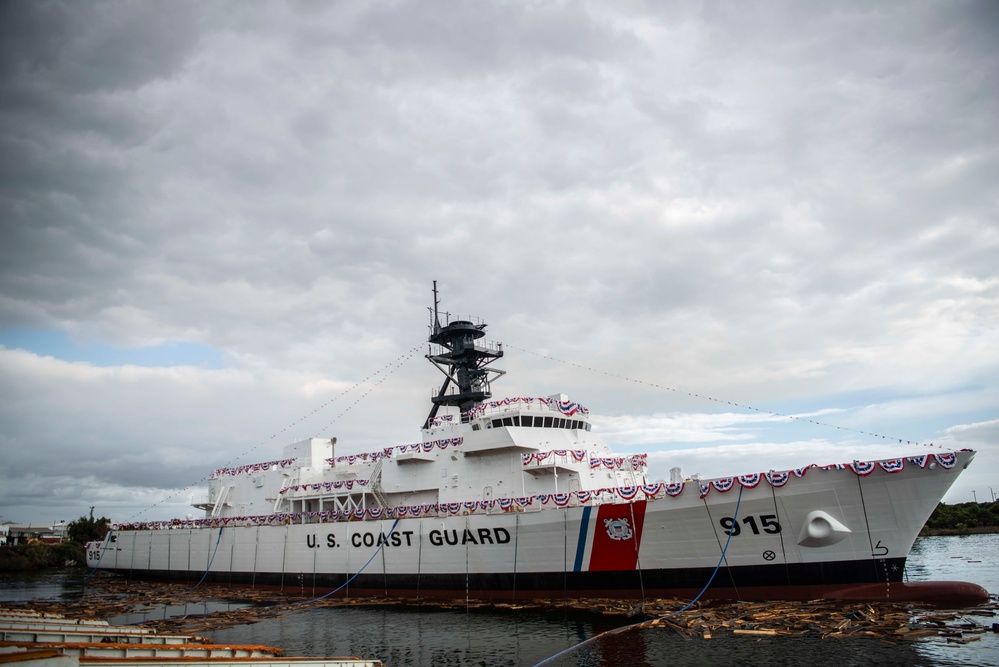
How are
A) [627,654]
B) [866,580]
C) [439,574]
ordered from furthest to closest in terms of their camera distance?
1. [439,574]
2. [866,580]
3. [627,654]

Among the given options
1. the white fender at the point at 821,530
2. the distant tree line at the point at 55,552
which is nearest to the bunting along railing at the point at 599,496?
the white fender at the point at 821,530

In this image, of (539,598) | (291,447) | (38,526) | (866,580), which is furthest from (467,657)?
(38,526)

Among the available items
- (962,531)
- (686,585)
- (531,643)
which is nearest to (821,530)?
(686,585)

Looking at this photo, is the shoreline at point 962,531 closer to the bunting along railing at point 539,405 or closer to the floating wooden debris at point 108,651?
the bunting along railing at point 539,405

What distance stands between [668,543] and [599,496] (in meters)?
3.17

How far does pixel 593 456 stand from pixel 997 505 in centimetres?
7507

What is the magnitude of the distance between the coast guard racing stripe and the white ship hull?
0.11 ft

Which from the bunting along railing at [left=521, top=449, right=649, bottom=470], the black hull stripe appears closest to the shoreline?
the bunting along railing at [left=521, top=449, right=649, bottom=470]

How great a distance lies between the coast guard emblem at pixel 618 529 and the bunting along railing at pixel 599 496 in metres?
0.84

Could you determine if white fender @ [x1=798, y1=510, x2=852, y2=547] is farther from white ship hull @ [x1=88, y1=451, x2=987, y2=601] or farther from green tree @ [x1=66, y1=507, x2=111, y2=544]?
green tree @ [x1=66, y1=507, x2=111, y2=544]

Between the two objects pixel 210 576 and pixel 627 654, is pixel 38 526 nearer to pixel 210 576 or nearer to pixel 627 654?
pixel 210 576

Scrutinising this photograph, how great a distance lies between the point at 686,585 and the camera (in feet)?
59.4

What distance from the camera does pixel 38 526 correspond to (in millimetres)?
100375

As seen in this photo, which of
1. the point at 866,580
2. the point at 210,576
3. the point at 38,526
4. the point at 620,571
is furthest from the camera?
the point at 38,526
